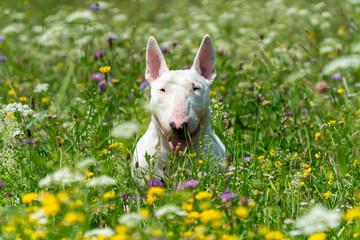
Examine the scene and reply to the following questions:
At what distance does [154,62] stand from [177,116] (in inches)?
30.0

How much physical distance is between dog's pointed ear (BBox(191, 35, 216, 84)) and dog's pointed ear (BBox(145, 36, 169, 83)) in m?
0.25

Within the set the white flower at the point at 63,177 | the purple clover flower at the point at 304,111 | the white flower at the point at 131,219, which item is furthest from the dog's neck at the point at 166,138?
the purple clover flower at the point at 304,111

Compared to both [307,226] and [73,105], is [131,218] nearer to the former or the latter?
[307,226]

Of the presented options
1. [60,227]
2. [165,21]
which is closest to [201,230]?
[60,227]

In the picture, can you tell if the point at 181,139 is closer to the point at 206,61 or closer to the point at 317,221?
the point at 206,61

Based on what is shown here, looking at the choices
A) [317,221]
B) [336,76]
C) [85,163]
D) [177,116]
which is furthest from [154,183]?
[336,76]

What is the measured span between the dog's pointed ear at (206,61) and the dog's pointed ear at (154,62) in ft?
0.83

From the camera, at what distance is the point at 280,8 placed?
9.51m

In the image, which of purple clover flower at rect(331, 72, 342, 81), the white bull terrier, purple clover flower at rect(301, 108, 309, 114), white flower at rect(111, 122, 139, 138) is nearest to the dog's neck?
the white bull terrier

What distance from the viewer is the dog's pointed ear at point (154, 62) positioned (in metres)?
4.07

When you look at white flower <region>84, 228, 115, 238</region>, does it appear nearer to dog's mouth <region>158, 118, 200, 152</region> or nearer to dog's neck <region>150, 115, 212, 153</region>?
dog's mouth <region>158, 118, 200, 152</region>

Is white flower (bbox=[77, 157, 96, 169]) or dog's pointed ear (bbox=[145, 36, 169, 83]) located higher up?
dog's pointed ear (bbox=[145, 36, 169, 83])

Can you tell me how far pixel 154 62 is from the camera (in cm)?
411

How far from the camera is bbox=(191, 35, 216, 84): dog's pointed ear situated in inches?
161
